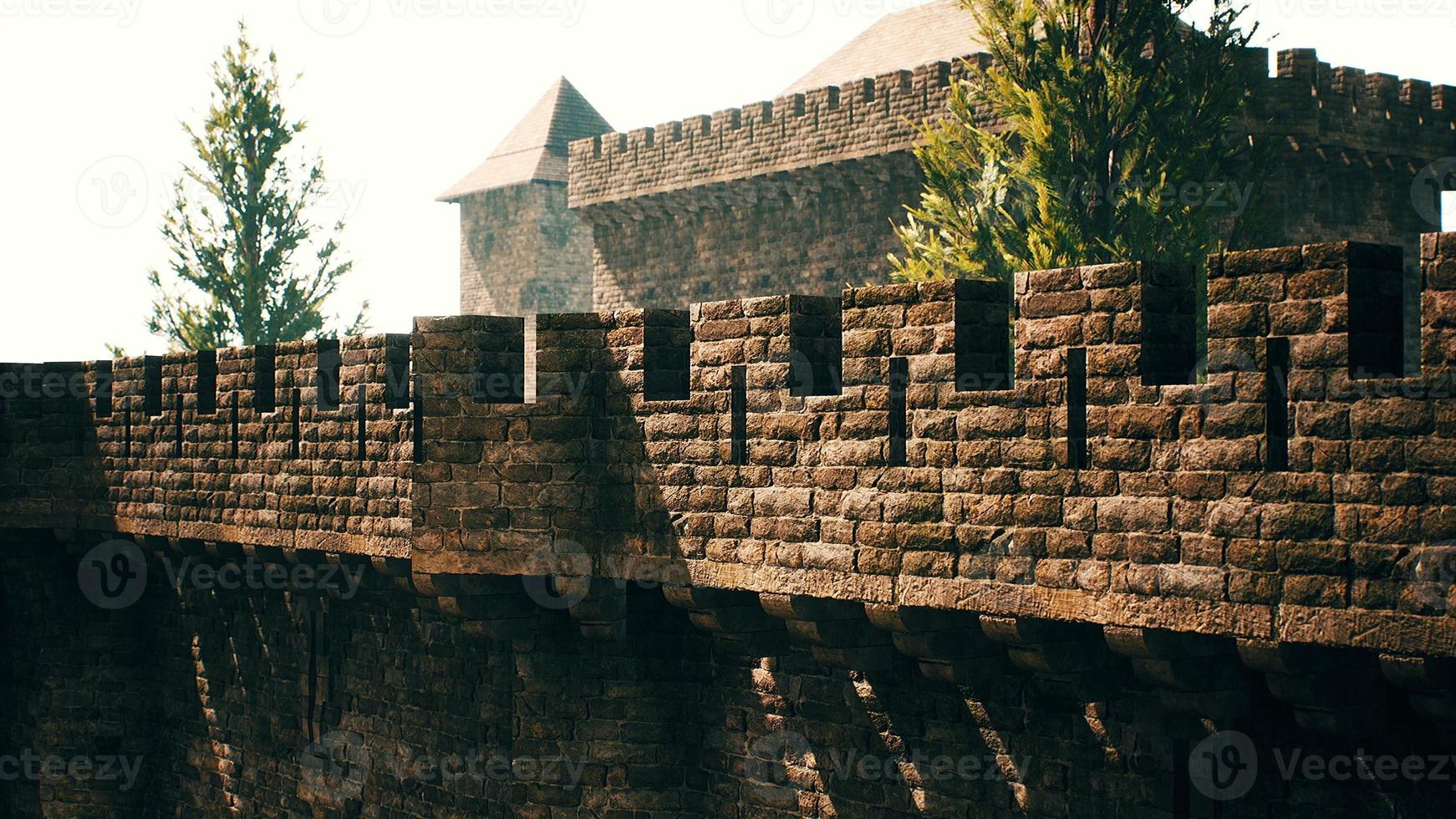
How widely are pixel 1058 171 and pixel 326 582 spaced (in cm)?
1118

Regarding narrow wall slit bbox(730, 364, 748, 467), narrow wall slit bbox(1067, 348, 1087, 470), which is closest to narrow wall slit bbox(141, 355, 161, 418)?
narrow wall slit bbox(730, 364, 748, 467)

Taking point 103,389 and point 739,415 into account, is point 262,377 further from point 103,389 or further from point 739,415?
point 739,415

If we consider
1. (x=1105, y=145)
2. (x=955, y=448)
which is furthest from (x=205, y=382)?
(x=1105, y=145)

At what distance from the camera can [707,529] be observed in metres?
7.90

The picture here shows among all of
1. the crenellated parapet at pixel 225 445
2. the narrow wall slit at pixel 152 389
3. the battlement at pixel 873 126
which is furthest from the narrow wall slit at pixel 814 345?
the battlement at pixel 873 126

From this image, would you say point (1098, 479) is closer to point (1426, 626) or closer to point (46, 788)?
point (1426, 626)

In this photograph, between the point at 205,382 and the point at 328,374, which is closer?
the point at 328,374

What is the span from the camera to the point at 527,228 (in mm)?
36562

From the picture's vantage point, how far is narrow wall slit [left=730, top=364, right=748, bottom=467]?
25.6 feet

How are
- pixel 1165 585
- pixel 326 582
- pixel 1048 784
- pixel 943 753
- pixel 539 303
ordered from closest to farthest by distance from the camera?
pixel 1165 585 → pixel 1048 784 → pixel 943 753 → pixel 326 582 → pixel 539 303

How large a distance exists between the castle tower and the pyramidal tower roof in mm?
29

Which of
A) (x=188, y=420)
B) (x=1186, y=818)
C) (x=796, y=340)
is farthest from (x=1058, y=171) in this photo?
(x=1186, y=818)

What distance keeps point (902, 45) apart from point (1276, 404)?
2236 cm

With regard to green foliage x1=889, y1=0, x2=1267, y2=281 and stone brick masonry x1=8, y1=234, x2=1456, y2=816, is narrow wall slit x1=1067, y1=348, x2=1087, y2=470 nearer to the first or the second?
stone brick masonry x1=8, y1=234, x2=1456, y2=816
